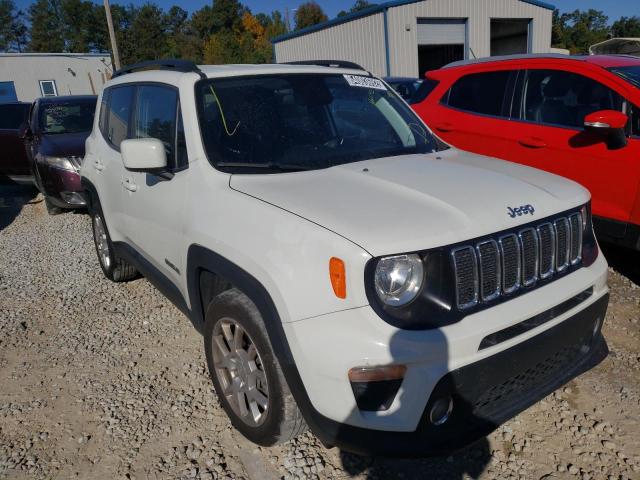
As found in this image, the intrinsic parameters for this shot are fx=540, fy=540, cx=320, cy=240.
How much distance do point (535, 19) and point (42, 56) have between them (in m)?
28.3

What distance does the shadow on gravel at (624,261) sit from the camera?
14.9 ft

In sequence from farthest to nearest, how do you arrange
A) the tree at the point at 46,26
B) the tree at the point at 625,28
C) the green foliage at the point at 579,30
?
Answer: 1. the tree at the point at 46,26
2. the tree at the point at 625,28
3. the green foliage at the point at 579,30

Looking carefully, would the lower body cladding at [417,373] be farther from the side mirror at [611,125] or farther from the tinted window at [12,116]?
the tinted window at [12,116]

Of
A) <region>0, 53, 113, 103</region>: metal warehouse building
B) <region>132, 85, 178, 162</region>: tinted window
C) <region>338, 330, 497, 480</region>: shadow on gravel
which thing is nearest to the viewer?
<region>338, 330, 497, 480</region>: shadow on gravel

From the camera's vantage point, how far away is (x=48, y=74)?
111ft

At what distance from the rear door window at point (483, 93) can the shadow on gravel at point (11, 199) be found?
6.35 metres

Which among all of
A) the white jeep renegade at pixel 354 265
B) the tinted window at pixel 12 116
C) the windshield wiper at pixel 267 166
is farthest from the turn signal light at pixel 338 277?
the tinted window at pixel 12 116

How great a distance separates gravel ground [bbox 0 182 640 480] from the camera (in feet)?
8.41

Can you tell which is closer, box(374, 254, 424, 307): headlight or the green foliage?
box(374, 254, 424, 307): headlight

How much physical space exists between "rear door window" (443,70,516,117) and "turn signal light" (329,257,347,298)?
3583mm

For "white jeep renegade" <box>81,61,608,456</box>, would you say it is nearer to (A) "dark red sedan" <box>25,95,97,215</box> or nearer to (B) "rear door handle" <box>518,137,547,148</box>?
(B) "rear door handle" <box>518,137,547,148</box>

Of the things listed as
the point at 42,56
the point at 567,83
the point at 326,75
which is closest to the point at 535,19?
the point at 567,83

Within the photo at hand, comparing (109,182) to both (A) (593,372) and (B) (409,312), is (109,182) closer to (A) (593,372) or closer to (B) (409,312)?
(B) (409,312)

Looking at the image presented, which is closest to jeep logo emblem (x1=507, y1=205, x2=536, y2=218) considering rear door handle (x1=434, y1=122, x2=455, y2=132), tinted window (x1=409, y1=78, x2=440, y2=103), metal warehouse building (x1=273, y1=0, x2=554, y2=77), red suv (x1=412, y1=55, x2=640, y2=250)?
red suv (x1=412, y1=55, x2=640, y2=250)
